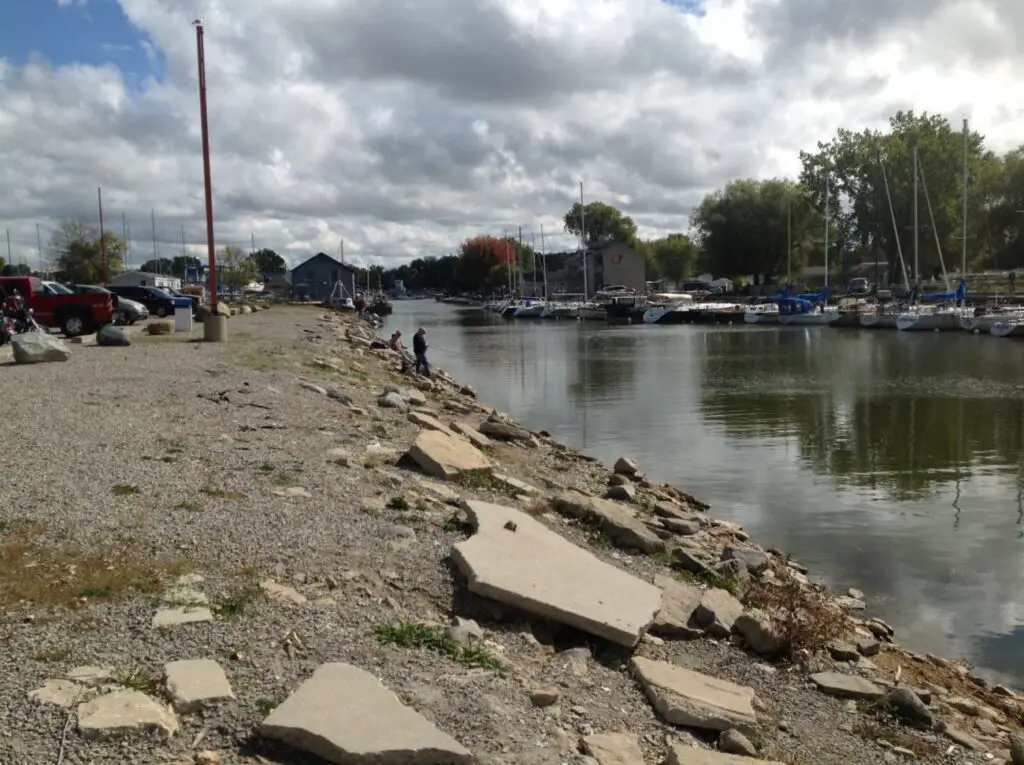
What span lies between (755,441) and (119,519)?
57.9 ft

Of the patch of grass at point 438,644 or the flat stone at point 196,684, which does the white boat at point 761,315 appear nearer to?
the patch of grass at point 438,644

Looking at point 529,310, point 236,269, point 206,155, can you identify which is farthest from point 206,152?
point 236,269

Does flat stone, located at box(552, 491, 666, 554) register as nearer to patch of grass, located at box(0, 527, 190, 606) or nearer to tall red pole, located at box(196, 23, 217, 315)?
patch of grass, located at box(0, 527, 190, 606)

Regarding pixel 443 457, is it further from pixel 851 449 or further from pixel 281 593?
pixel 851 449

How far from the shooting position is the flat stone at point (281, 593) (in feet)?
22.3

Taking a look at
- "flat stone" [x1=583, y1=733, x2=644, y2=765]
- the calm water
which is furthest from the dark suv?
"flat stone" [x1=583, y1=733, x2=644, y2=765]

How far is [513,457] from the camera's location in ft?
52.0

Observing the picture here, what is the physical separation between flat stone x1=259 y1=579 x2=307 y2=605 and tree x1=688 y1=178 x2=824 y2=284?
103323 millimetres

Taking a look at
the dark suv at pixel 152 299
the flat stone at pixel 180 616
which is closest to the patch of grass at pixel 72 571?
the flat stone at pixel 180 616

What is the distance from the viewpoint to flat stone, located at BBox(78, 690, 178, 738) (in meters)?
4.77

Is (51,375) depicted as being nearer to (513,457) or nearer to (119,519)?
(513,457)

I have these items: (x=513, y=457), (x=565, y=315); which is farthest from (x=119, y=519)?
(x=565, y=315)

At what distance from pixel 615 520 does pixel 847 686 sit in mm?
3793

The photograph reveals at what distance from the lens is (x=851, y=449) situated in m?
22.1
